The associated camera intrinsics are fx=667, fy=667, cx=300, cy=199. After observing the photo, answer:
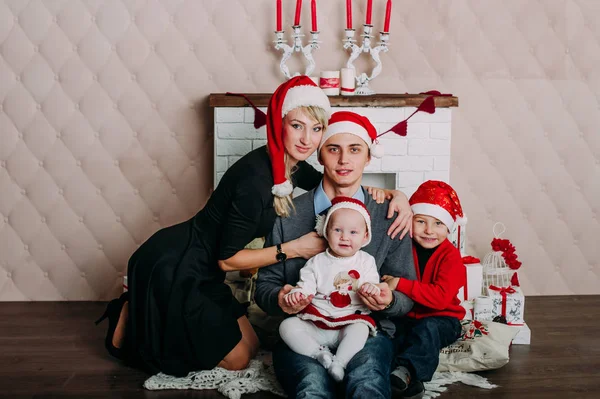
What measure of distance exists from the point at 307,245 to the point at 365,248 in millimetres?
226

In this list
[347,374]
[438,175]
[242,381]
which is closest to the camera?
[347,374]

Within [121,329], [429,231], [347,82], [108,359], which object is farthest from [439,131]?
[108,359]

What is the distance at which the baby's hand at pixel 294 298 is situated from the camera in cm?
227

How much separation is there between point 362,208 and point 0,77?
203cm

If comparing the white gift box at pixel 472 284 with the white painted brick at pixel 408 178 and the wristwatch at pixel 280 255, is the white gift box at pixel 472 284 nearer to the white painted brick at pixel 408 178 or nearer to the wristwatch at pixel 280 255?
the white painted brick at pixel 408 178

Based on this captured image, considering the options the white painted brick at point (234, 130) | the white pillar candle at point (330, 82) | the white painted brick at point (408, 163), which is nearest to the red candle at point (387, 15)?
the white pillar candle at point (330, 82)

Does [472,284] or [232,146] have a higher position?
[232,146]

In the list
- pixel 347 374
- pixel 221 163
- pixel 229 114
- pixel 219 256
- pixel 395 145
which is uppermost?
pixel 229 114

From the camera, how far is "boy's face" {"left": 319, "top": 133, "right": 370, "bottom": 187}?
8.00ft

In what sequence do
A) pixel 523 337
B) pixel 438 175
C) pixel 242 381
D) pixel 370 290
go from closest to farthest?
pixel 370 290 < pixel 242 381 < pixel 523 337 < pixel 438 175

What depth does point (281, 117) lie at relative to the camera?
95.4 inches

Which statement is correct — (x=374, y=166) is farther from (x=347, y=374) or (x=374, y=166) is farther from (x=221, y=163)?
(x=347, y=374)

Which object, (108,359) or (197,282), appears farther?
(108,359)

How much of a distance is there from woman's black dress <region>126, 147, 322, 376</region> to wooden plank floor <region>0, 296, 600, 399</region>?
5.6 inches
